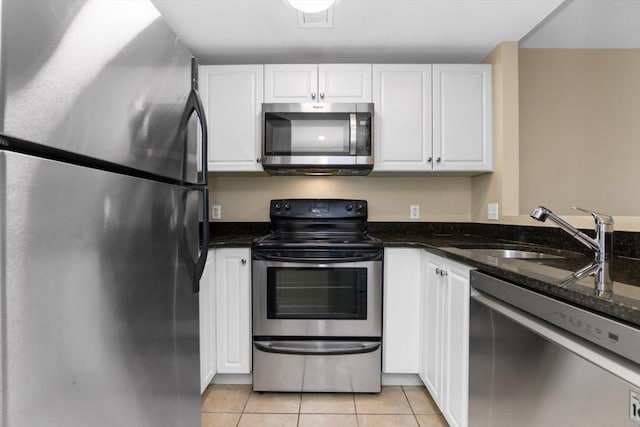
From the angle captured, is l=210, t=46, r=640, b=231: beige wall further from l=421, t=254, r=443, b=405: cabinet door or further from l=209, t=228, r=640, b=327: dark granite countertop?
l=209, t=228, r=640, b=327: dark granite countertop

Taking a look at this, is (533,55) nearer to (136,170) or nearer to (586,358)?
(586,358)

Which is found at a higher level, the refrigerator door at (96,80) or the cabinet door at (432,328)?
the refrigerator door at (96,80)

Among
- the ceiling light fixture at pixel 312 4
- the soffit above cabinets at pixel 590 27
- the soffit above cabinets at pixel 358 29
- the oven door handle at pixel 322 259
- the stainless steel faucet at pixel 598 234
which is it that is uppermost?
the soffit above cabinets at pixel 590 27

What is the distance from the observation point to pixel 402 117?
2299 millimetres

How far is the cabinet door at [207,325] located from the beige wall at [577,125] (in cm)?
234

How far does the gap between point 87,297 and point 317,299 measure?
1.42 m

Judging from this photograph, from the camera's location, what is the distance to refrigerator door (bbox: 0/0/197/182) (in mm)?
525

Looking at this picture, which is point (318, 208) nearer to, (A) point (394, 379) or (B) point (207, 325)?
(B) point (207, 325)

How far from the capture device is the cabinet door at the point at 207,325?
1815mm

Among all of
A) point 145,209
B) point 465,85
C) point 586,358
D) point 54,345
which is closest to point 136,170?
point 145,209

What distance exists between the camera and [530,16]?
74.2 inches

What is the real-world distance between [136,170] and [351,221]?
1.76 metres

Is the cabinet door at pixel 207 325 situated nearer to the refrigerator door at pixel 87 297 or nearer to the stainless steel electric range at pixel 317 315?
the stainless steel electric range at pixel 317 315

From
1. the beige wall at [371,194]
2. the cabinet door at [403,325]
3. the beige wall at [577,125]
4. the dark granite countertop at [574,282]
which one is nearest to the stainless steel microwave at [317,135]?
the beige wall at [371,194]
